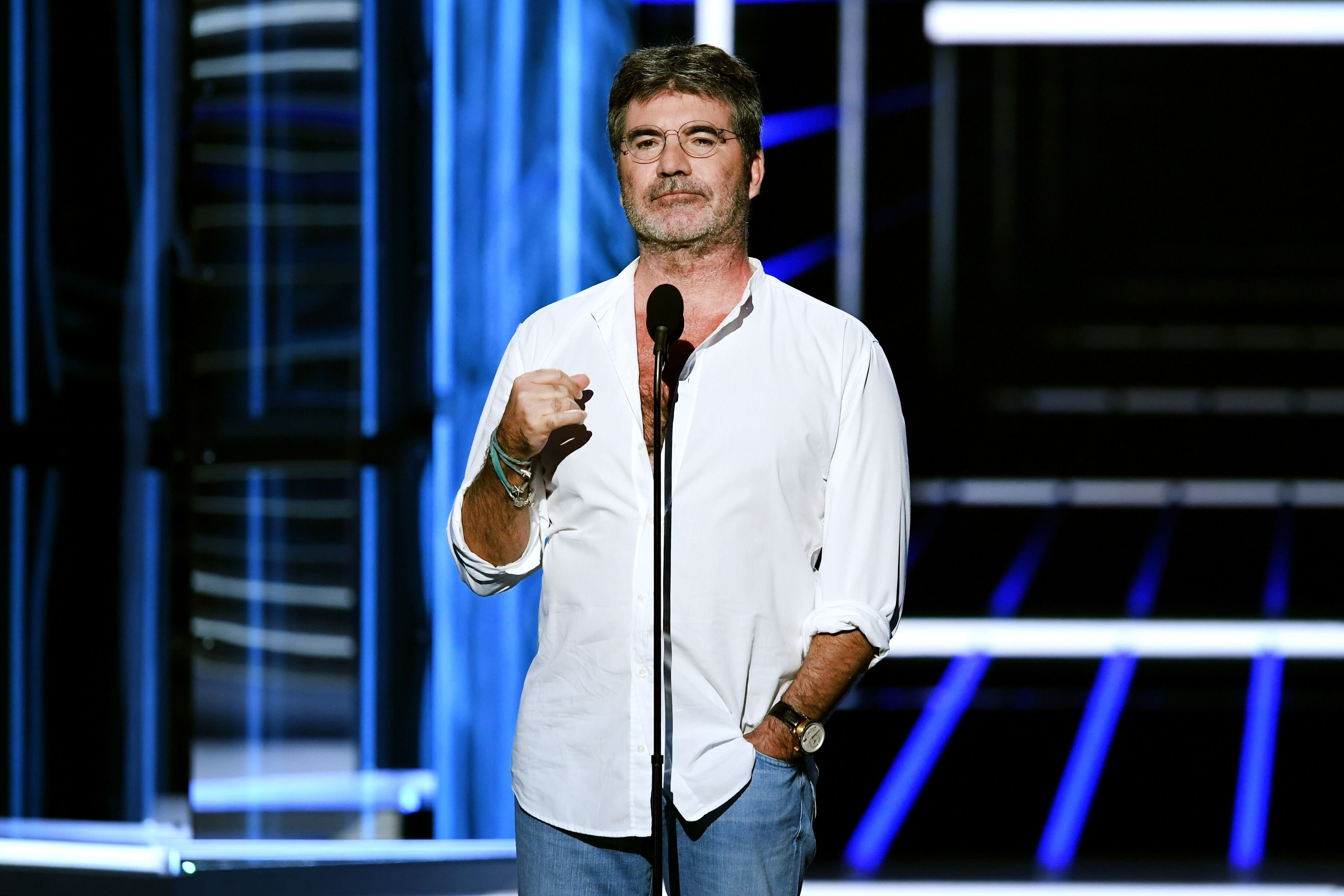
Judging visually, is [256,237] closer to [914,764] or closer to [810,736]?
[810,736]

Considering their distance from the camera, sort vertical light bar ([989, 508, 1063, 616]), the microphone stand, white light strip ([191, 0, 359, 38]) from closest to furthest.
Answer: the microphone stand, white light strip ([191, 0, 359, 38]), vertical light bar ([989, 508, 1063, 616])

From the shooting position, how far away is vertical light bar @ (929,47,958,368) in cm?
1722

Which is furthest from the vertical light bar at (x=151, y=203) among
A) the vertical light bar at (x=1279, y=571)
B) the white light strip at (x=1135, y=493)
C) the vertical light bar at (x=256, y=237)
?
the white light strip at (x=1135, y=493)

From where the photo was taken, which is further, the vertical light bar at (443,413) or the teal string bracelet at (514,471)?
the vertical light bar at (443,413)

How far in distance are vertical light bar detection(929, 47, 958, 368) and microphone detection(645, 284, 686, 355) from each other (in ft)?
49.6

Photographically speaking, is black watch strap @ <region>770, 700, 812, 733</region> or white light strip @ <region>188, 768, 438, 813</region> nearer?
black watch strap @ <region>770, 700, 812, 733</region>

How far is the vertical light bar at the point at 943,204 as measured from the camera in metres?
17.2

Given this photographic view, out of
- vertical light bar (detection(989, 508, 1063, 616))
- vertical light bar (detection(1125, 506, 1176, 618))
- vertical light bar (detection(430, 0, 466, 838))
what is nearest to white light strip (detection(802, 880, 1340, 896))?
vertical light bar (detection(430, 0, 466, 838))

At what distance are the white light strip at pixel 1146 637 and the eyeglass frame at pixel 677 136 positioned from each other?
1.68 metres

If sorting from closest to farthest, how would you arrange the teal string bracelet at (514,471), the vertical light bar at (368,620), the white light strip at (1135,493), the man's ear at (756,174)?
the teal string bracelet at (514,471) < the man's ear at (756,174) < the vertical light bar at (368,620) < the white light strip at (1135,493)

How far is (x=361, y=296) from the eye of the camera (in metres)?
2.76

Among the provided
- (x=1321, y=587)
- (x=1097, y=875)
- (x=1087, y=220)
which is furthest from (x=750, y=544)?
(x=1087, y=220)

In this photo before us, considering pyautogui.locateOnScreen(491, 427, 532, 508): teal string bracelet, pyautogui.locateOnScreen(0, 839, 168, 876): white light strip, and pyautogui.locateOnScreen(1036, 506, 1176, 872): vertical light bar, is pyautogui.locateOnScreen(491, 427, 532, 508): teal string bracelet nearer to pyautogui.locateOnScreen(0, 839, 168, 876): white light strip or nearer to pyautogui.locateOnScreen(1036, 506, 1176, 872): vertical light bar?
pyautogui.locateOnScreen(0, 839, 168, 876): white light strip

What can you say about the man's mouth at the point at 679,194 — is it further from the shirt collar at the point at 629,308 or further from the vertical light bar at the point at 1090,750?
the vertical light bar at the point at 1090,750
